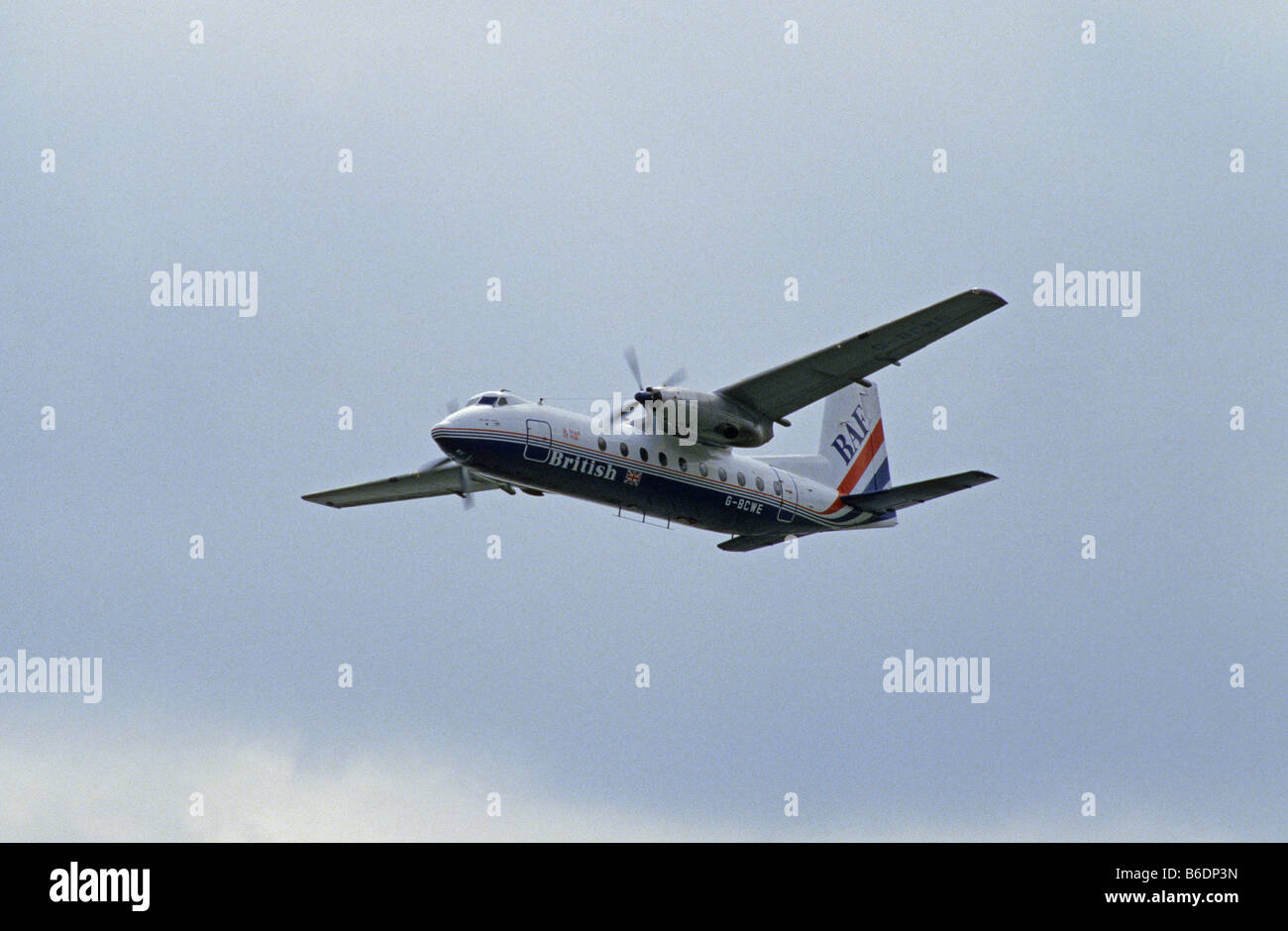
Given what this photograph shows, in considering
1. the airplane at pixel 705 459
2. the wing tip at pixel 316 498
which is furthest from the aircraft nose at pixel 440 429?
the wing tip at pixel 316 498

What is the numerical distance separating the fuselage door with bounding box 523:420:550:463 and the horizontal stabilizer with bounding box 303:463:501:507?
4.96m

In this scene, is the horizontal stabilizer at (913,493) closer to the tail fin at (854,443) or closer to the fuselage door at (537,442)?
the tail fin at (854,443)

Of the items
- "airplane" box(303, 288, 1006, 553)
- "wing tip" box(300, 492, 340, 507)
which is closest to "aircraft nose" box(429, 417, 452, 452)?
"airplane" box(303, 288, 1006, 553)

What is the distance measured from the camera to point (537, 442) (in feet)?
92.7

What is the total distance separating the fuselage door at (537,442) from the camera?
28188 millimetres

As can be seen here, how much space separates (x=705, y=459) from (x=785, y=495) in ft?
8.10

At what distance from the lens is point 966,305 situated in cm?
2723

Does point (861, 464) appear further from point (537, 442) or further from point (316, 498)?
point (316, 498)

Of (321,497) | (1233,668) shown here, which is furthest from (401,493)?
(1233,668)

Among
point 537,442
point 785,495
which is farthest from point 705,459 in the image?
point 537,442

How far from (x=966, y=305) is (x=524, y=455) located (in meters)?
8.19

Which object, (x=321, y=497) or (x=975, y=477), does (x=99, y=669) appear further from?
(x=975, y=477)

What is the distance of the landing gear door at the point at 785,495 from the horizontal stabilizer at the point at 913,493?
139 cm

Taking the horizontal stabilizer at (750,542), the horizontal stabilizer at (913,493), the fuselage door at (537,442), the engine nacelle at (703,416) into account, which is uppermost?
the engine nacelle at (703,416)
